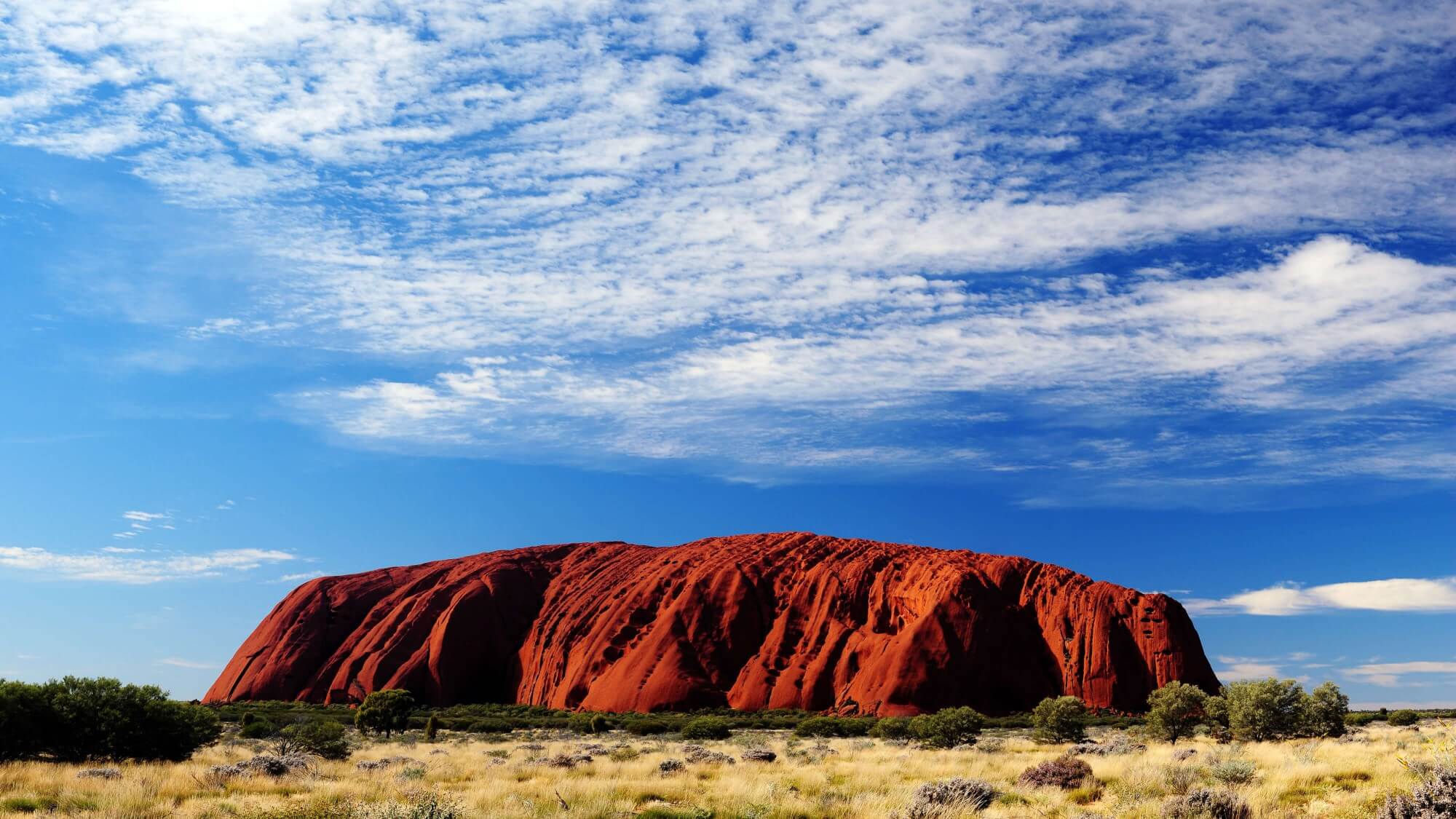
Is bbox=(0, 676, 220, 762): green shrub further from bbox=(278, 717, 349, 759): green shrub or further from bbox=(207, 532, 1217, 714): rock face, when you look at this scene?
bbox=(207, 532, 1217, 714): rock face

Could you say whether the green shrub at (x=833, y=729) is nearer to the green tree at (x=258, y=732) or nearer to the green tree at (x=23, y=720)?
the green tree at (x=258, y=732)

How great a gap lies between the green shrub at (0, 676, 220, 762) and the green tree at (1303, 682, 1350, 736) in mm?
39629

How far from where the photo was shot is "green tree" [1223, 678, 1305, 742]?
114 feet

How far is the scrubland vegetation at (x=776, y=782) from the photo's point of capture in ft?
43.8

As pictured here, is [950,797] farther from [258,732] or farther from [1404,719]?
[1404,719]

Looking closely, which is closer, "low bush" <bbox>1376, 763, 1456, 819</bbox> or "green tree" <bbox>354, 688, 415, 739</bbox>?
"low bush" <bbox>1376, 763, 1456, 819</bbox>

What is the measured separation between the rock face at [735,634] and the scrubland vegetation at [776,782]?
148ft

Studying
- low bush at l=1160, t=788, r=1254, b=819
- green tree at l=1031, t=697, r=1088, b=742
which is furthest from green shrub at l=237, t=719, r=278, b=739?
low bush at l=1160, t=788, r=1254, b=819

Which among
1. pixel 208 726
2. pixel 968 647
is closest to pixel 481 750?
pixel 208 726

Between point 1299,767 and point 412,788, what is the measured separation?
56.4 ft

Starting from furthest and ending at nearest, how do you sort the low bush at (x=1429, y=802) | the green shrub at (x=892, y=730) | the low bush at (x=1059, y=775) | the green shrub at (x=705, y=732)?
1. the green shrub at (x=705, y=732)
2. the green shrub at (x=892, y=730)
3. the low bush at (x=1059, y=775)
4. the low bush at (x=1429, y=802)

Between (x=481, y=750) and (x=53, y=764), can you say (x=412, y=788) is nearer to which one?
(x=53, y=764)

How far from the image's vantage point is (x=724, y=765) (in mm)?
24516

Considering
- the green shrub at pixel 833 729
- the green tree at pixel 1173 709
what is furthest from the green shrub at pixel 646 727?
the green tree at pixel 1173 709
